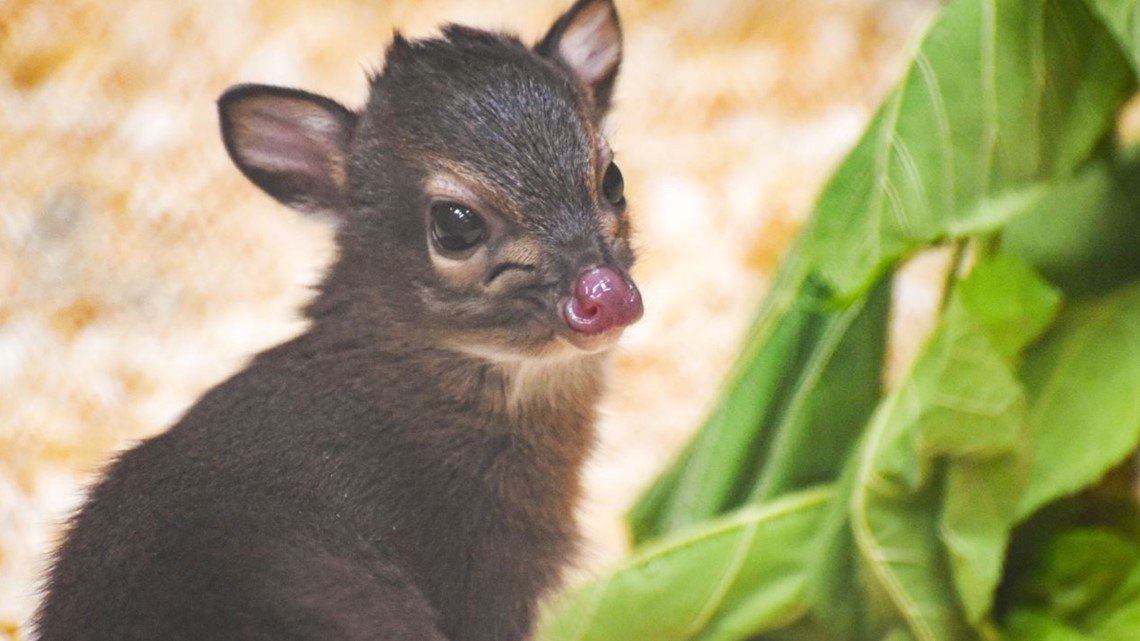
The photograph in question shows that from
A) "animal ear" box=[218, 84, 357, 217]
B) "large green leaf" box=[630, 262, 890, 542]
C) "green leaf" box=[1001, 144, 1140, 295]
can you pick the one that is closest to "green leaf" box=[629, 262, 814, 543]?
"large green leaf" box=[630, 262, 890, 542]

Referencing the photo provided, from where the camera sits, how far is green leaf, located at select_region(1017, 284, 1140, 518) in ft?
4.93

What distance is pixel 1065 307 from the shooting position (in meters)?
1.61

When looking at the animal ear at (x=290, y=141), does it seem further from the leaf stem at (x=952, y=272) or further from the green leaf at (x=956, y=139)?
the leaf stem at (x=952, y=272)

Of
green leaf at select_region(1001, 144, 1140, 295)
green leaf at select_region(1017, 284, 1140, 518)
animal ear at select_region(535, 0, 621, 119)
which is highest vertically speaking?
animal ear at select_region(535, 0, 621, 119)

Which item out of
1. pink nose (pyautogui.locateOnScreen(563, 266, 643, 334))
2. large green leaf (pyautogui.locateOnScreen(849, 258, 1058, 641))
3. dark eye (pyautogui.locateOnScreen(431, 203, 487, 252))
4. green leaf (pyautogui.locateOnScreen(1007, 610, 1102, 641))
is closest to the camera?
pink nose (pyautogui.locateOnScreen(563, 266, 643, 334))

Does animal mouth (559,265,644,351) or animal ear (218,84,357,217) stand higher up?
animal ear (218,84,357,217)

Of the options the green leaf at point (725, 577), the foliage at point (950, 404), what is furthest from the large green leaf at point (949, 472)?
the green leaf at point (725, 577)

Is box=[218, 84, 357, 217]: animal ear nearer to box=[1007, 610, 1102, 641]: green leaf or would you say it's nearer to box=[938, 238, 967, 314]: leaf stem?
box=[938, 238, 967, 314]: leaf stem

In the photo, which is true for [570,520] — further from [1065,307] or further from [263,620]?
[1065,307]

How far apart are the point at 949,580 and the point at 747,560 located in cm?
22

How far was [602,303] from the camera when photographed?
88cm

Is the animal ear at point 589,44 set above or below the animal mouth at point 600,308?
above

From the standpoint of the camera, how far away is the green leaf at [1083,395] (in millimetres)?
1502

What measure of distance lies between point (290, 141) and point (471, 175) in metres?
0.13
